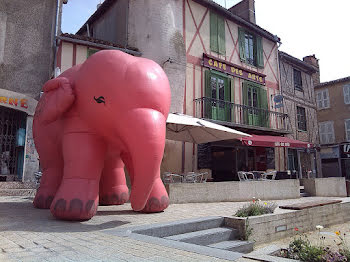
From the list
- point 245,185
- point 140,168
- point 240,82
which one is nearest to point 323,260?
point 140,168

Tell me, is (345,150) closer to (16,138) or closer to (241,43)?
(241,43)

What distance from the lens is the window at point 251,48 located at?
559 inches

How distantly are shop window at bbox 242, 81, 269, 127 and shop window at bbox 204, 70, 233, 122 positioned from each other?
3.27ft

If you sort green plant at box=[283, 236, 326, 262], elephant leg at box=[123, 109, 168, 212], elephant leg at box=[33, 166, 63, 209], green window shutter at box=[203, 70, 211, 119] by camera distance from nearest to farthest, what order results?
green plant at box=[283, 236, 326, 262] < elephant leg at box=[123, 109, 168, 212] < elephant leg at box=[33, 166, 63, 209] < green window shutter at box=[203, 70, 211, 119]

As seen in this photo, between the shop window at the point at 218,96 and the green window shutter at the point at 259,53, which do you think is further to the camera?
the green window shutter at the point at 259,53

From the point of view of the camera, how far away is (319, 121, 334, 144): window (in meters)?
22.2

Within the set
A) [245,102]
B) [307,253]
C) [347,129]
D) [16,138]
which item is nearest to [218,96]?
[245,102]

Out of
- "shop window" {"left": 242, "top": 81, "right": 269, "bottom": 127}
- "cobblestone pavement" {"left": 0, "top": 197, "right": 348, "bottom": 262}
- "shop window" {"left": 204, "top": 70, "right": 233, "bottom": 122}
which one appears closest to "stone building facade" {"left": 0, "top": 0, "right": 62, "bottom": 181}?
"shop window" {"left": 204, "top": 70, "right": 233, "bottom": 122}

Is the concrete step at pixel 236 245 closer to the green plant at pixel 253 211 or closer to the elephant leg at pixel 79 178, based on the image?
the green plant at pixel 253 211

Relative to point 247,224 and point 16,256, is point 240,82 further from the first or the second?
point 16,256

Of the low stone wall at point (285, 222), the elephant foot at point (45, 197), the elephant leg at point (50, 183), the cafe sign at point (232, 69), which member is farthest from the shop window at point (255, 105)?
the elephant foot at point (45, 197)

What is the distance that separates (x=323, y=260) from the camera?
312cm

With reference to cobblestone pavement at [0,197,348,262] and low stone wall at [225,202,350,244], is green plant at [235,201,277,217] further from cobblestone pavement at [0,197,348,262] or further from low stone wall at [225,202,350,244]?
cobblestone pavement at [0,197,348,262]

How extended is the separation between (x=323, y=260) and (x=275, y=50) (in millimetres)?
14521
